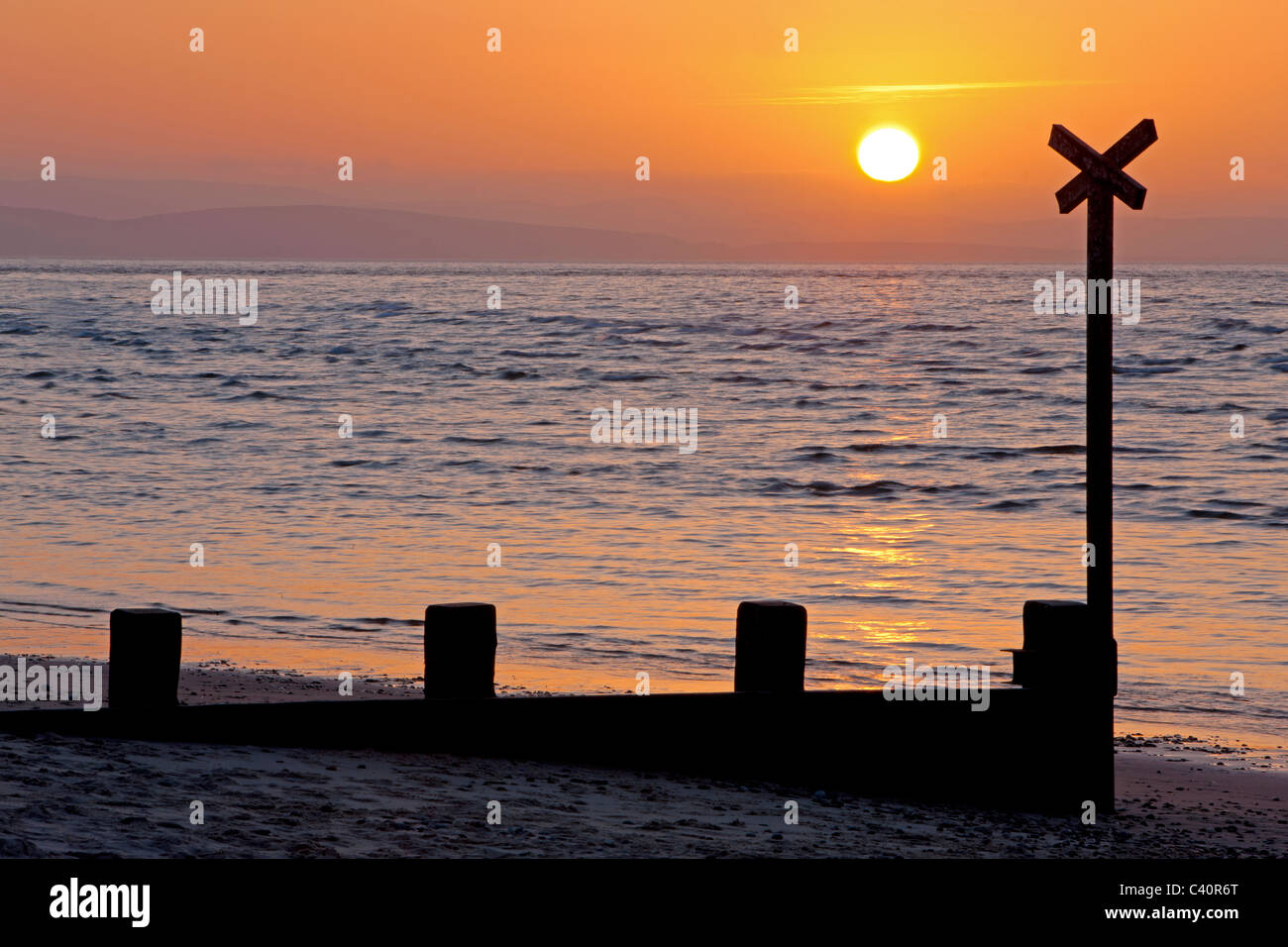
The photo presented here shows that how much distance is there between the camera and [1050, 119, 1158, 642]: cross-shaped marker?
8062mm

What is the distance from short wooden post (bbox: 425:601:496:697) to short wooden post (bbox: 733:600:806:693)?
1.22m

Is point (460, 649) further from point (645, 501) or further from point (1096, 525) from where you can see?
point (645, 501)

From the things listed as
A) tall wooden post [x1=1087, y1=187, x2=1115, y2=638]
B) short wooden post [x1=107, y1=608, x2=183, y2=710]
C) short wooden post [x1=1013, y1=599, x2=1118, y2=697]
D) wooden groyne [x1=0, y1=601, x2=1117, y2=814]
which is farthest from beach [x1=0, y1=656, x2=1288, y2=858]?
tall wooden post [x1=1087, y1=187, x2=1115, y2=638]

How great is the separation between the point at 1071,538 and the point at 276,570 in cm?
1009

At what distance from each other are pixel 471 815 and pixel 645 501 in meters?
16.1

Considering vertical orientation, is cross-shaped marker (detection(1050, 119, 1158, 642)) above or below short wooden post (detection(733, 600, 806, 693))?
above

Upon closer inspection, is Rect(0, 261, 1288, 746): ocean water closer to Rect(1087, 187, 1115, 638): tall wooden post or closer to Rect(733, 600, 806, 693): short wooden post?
Rect(1087, 187, 1115, 638): tall wooden post

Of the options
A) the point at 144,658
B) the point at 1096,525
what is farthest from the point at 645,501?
the point at 144,658

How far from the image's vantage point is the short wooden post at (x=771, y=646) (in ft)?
24.0

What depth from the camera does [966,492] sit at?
25234mm

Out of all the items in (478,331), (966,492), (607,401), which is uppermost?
(478,331)

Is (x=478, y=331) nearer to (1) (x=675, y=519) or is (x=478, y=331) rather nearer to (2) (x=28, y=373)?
(2) (x=28, y=373)
